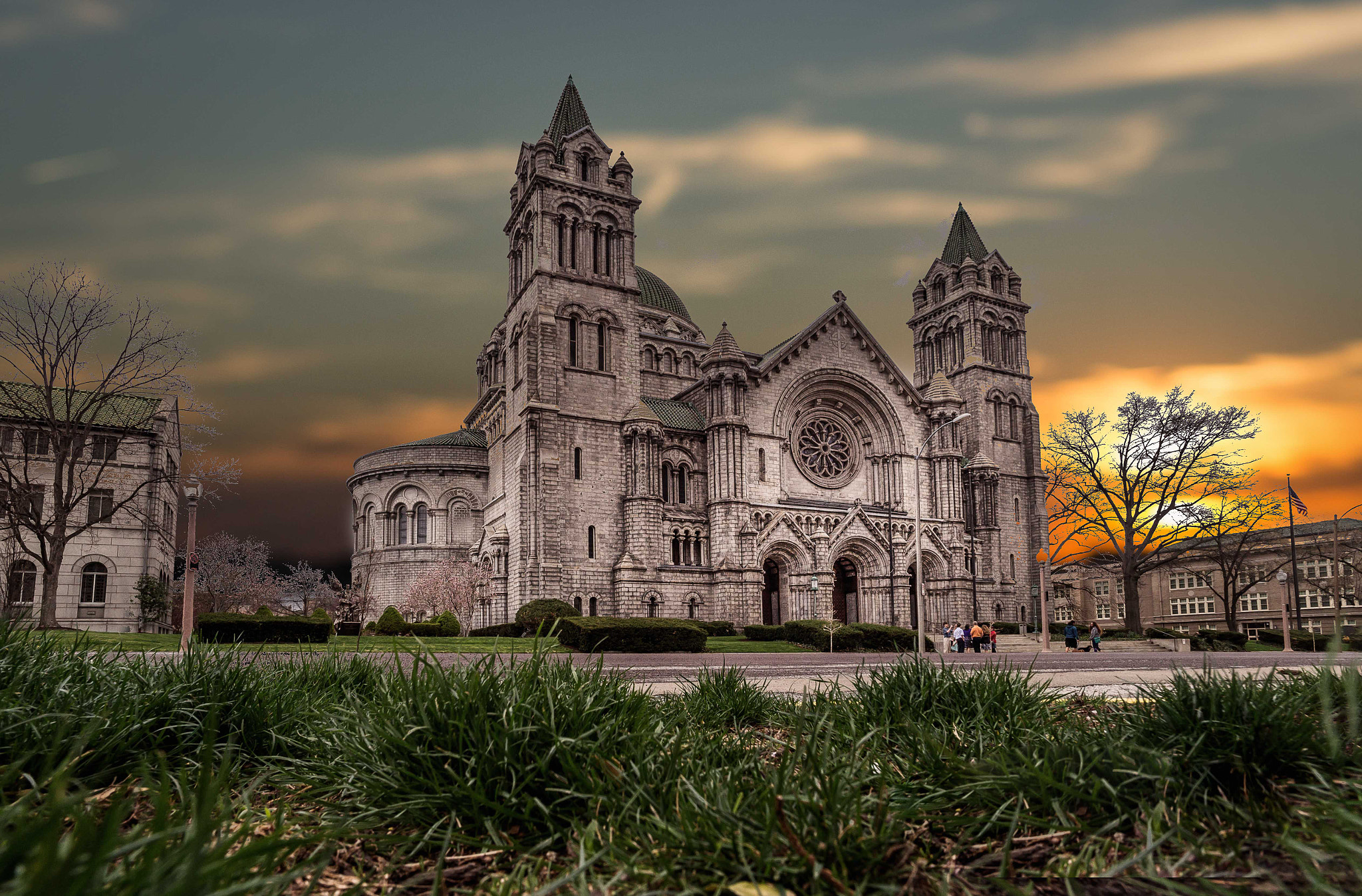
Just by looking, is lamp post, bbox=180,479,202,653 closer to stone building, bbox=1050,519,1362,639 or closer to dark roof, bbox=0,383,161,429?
dark roof, bbox=0,383,161,429

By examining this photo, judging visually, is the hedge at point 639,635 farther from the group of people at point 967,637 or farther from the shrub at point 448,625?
the group of people at point 967,637

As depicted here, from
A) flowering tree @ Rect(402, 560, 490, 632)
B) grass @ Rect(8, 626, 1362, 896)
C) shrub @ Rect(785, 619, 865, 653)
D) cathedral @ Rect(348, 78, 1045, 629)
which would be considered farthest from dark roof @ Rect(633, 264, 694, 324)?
grass @ Rect(8, 626, 1362, 896)

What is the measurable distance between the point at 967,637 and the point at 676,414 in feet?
66.1

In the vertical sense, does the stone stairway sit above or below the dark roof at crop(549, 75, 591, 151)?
below

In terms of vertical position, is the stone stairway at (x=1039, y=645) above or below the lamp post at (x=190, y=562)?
below

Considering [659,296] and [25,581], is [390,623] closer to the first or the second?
[25,581]

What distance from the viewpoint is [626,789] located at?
386 centimetres

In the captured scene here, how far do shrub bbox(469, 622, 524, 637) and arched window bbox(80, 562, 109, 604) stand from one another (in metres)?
18.0

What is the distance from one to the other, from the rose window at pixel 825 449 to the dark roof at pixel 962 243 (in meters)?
23.6

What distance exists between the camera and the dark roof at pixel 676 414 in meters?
49.9

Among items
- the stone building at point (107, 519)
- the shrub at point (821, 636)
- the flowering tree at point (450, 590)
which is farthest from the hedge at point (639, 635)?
the stone building at point (107, 519)

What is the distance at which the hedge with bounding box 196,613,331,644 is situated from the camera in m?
25.9

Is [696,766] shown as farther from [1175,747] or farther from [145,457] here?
[145,457]

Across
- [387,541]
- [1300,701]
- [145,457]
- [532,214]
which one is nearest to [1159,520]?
[532,214]
